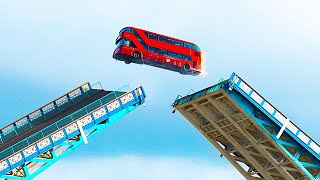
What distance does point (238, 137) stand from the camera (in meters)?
46.8

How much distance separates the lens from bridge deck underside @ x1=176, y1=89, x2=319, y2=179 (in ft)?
143

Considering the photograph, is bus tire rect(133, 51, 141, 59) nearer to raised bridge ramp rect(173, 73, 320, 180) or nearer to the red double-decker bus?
the red double-decker bus

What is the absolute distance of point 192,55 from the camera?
57.3 metres

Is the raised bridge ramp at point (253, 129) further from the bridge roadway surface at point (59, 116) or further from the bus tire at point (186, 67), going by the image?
the bus tire at point (186, 67)

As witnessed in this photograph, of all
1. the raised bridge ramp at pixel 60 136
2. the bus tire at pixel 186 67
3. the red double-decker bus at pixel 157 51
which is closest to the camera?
the raised bridge ramp at pixel 60 136

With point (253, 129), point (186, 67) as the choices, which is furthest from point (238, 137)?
point (186, 67)

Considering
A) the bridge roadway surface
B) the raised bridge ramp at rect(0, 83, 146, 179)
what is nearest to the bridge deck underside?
the raised bridge ramp at rect(0, 83, 146, 179)

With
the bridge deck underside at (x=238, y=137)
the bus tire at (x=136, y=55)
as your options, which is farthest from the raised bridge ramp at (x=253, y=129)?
the bus tire at (x=136, y=55)

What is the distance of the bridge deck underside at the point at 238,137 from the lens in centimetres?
4369

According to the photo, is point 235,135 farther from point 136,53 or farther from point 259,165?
point 136,53

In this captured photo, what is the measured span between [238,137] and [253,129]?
269 cm

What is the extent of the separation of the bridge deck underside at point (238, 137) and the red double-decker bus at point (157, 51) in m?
9.08

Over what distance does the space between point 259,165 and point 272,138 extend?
4.28m

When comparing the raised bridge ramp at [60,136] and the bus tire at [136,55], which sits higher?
the bus tire at [136,55]
